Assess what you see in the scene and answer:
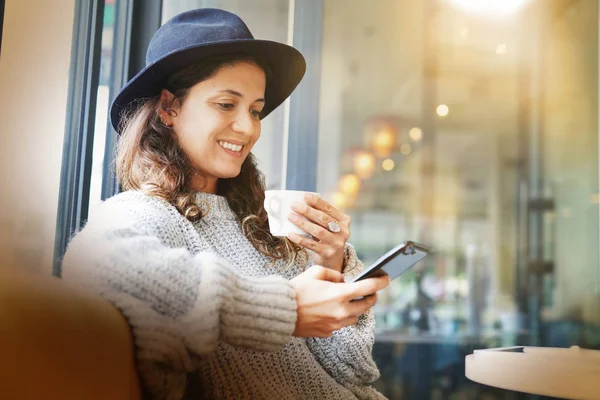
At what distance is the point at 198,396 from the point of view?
71cm

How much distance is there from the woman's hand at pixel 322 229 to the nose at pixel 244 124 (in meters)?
0.16

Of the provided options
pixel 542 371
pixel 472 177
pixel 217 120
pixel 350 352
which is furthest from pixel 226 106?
pixel 472 177

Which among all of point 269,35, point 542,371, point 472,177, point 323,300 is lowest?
point 542,371

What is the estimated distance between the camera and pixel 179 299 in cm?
51

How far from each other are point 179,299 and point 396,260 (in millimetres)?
245

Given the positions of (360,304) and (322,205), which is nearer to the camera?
(360,304)

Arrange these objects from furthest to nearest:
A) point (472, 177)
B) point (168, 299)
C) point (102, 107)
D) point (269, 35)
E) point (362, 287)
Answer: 1. point (472, 177)
2. point (269, 35)
3. point (102, 107)
4. point (362, 287)
5. point (168, 299)

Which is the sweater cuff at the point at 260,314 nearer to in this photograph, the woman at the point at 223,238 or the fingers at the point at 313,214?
the woman at the point at 223,238

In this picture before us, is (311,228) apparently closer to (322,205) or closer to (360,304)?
(322,205)

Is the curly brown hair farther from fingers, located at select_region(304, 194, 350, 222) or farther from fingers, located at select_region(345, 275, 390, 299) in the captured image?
fingers, located at select_region(345, 275, 390, 299)

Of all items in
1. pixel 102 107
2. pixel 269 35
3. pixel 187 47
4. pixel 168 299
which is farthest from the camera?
pixel 269 35

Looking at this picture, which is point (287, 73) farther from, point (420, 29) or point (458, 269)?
point (458, 269)

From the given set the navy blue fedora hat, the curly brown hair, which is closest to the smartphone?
the curly brown hair

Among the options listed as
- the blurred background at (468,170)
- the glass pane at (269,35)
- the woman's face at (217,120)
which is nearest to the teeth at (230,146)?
the woman's face at (217,120)
